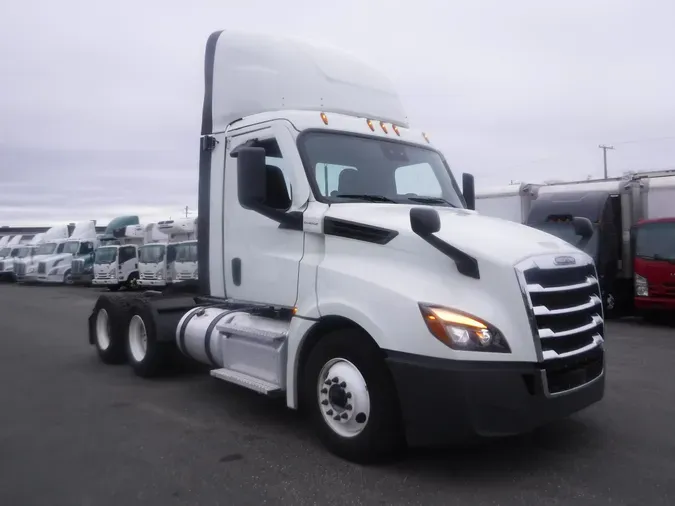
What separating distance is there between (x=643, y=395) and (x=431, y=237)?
13.1 feet

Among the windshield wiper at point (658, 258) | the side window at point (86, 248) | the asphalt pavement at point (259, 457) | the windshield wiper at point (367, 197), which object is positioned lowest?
the asphalt pavement at point (259, 457)

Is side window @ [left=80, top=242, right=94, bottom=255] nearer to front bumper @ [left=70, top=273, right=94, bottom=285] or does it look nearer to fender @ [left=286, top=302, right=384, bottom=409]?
front bumper @ [left=70, top=273, right=94, bottom=285]

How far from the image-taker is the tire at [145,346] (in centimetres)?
780

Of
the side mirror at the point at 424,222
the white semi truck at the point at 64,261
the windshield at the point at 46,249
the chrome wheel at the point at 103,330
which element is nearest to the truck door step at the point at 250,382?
the side mirror at the point at 424,222

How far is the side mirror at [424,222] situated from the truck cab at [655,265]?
1037 centimetres

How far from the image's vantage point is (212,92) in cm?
689

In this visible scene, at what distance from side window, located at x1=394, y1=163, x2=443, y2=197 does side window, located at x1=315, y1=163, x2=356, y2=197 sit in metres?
0.57

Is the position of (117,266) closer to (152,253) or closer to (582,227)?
(152,253)

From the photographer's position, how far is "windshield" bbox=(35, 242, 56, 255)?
3350 cm

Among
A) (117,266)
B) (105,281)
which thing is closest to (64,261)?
(105,281)

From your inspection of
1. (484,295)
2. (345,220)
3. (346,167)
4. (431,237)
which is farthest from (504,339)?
(346,167)

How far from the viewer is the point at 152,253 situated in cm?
2562

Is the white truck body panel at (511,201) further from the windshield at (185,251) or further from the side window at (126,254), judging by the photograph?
the side window at (126,254)

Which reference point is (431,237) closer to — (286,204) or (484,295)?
(484,295)
